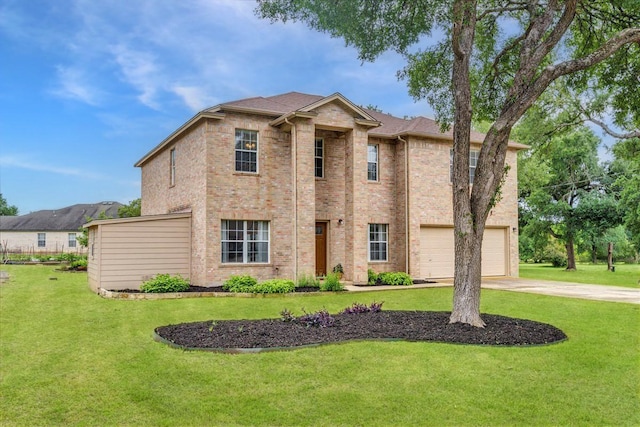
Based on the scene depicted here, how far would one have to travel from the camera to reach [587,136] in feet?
97.8

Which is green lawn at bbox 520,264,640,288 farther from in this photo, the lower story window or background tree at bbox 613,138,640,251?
the lower story window

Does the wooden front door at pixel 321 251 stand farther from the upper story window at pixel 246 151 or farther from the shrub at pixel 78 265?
the shrub at pixel 78 265

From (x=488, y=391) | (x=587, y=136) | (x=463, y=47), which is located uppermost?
(x=587, y=136)

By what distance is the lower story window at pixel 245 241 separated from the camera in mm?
17047

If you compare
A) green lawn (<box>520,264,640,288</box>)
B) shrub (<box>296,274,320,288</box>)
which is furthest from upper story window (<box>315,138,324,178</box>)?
green lawn (<box>520,264,640,288</box>)

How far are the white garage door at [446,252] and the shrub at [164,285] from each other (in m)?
9.99

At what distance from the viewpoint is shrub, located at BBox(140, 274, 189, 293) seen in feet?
49.0

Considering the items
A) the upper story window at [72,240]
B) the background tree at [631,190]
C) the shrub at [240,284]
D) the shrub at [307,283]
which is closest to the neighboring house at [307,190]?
the shrub at [307,283]

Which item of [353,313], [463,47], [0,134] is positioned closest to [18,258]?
[0,134]

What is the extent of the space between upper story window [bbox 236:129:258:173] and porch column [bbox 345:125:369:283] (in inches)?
144

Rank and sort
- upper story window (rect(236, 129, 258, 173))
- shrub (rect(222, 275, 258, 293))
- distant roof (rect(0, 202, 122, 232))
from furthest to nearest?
distant roof (rect(0, 202, 122, 232)) < upper story window (rect(236, 129, 258, 173)) < shrub (rect(222, 275, 258, 293))

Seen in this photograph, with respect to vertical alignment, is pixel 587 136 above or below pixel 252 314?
above

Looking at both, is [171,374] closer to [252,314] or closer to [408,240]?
[252,314]

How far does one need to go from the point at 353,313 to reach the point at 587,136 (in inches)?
1011
